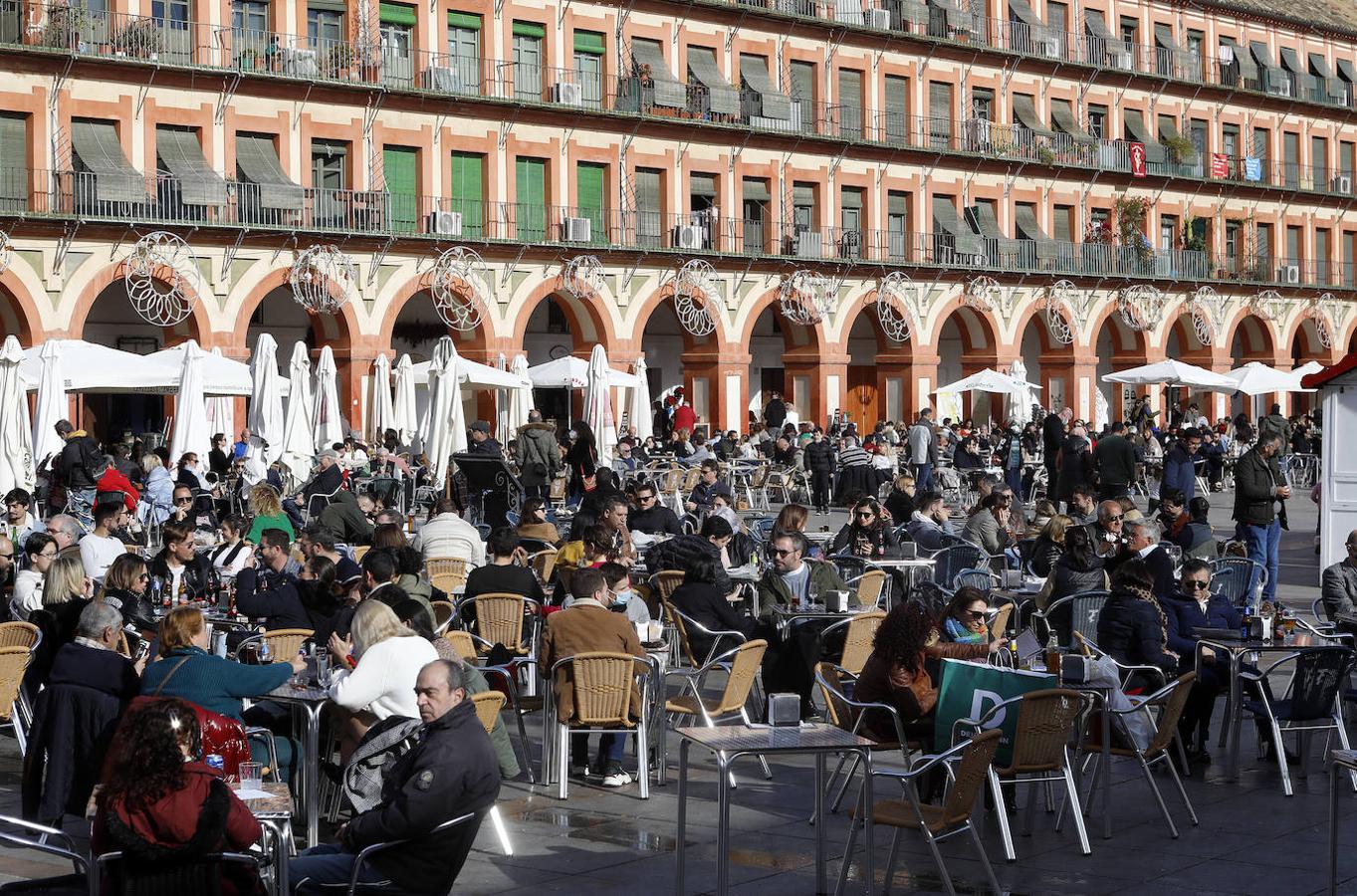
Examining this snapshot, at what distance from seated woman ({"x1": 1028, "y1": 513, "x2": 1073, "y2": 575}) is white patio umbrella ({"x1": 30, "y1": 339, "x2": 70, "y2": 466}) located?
12.7 metres

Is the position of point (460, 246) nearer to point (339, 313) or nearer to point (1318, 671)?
point (339, 313)

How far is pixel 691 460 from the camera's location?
95.2 ft

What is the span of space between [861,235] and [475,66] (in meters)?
10.1

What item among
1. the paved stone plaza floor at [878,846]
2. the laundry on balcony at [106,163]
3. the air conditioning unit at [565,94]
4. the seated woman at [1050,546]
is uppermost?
the air conditioning unit at [565,94]

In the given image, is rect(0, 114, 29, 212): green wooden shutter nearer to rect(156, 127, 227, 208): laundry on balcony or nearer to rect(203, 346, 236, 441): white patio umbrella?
rect(156, 127, 227, 208): laundry on balcony

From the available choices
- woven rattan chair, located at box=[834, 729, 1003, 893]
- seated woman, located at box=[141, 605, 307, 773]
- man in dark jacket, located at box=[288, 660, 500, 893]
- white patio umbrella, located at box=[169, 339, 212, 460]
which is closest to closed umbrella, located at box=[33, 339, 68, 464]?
white patio umbrella, located at box=[169, 339, 212, 460]

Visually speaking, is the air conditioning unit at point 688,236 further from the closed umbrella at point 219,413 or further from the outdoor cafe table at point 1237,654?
the outdoor cafe table at point 1237,654

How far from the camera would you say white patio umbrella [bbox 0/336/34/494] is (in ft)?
68.3

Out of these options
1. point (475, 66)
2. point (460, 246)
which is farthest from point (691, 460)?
point (475, 66)

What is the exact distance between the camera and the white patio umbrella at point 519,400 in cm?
A: 2939

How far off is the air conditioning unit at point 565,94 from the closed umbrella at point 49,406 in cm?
1567

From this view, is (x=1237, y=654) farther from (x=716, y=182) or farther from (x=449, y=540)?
(x=716, y=182)

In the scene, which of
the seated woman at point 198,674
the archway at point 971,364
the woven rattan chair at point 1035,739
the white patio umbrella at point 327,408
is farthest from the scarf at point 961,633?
the archway at point 971,364

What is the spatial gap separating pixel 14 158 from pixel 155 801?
26826 mm
